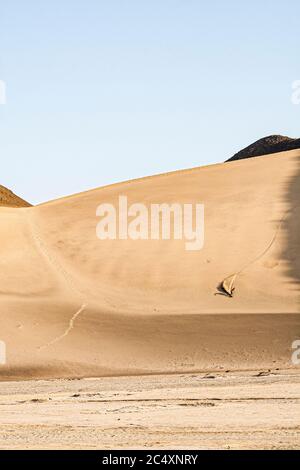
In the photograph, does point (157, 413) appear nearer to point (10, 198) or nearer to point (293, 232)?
point (293, 232)

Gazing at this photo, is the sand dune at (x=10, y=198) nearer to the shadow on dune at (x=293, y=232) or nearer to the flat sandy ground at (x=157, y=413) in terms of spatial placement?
the shadow on dune at (x=293, y=232)

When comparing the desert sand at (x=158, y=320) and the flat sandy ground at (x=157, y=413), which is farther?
the desert sand at (x=158, y=320)

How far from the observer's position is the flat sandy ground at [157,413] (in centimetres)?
750

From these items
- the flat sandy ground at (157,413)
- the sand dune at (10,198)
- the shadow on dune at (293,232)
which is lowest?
the flat sandy ground at (157,413)

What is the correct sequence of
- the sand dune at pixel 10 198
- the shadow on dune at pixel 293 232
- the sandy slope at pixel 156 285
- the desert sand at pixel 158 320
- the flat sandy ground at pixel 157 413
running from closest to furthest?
the flat sandy ground at pixel 157 413 < the desert sand at pixel 158 320 < the sandy slope at pixel 156 285 < the shadow on dune at pixel 293 232 < the sand dune at pixel 10 198

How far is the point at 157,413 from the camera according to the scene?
9.07 m

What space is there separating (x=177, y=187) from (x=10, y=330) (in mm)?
8085

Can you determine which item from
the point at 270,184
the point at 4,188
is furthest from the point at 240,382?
the point at 4,188

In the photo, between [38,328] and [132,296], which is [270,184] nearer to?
[132,296]

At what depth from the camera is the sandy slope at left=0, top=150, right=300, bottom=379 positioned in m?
14.2

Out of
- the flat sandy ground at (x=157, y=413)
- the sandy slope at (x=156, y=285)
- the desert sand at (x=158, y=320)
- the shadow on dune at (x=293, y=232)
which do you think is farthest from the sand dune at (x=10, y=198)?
the flat sandy ground at (x=157, y=413)

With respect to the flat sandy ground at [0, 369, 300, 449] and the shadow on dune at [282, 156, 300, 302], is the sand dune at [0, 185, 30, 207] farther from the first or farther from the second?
the flat sandy ground at [0, 369, 300, 449]

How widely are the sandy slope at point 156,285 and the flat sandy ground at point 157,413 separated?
1.44 m
